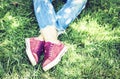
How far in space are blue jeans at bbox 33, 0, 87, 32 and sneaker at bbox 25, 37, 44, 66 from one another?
23cm

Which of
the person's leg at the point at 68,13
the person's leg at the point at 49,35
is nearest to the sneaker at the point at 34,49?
the person's leg at the point at 49,35

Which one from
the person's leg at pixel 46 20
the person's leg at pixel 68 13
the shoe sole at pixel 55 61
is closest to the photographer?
the shoe sole at pixel 55 61

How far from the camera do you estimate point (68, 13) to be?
366 cm

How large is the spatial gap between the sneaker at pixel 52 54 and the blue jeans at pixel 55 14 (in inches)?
11.9

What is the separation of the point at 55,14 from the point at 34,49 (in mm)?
611

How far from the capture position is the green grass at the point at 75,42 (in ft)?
10.9

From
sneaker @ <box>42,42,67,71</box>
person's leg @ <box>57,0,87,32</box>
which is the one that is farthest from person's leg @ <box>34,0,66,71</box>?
person's leg @ <box>57,0,87,32</box>

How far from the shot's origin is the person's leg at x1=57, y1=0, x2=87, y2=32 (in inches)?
142

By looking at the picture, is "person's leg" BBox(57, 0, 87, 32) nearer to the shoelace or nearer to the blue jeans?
the blue jeans

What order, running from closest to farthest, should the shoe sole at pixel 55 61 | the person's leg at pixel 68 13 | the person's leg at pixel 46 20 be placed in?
the shoe sole at pixel 55 61 → the person's leg at pixel 46 20 → the person's leg at pixel 68 13

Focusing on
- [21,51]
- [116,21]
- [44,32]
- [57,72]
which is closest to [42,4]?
[44,32]

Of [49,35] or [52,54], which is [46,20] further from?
[52,54]

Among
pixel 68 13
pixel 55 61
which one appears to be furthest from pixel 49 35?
pixel 68 13

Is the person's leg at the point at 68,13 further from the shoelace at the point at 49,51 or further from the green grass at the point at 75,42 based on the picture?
the shoelace at the point at 49,51
